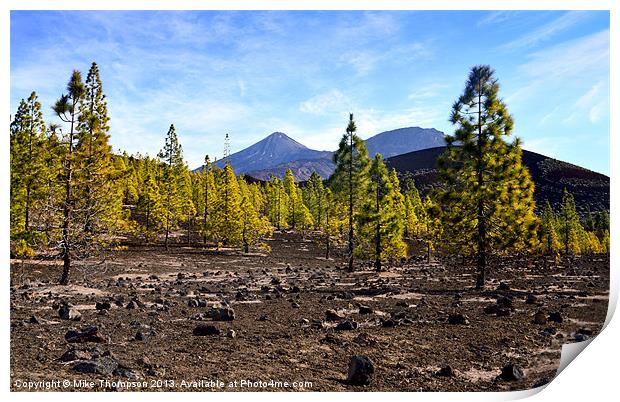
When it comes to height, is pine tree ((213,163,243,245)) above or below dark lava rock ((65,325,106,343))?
above

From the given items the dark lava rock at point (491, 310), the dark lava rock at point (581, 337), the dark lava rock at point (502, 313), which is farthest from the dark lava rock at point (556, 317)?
the dark lava rock at point (491, 310)

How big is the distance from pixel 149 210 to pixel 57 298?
30728mm

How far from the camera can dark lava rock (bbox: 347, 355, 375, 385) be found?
7.19m

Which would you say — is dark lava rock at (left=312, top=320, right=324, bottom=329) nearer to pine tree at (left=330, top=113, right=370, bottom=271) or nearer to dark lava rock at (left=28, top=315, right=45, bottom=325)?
dark lava rock at (left=28, top=315, right=45, bottom=325)

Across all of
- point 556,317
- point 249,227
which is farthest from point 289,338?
point 249,227

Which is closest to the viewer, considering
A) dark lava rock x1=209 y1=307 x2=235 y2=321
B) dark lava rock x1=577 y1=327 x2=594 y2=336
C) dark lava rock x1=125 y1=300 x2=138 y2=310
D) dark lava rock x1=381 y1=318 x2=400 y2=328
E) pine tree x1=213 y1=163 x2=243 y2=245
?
dark lava rock x1=577 y1=327 x2=594 y2=336

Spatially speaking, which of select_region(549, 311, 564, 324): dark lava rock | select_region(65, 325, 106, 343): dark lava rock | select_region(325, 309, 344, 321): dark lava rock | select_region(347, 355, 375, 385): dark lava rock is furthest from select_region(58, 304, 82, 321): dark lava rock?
select_region(549, 311, 564, 324): dark lava rock

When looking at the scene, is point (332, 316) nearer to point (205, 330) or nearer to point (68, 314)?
point (205, 330)

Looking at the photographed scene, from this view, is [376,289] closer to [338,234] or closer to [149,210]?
[338,234]

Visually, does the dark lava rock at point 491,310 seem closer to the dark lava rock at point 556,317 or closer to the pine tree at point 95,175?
the dark lava rock at point 556,317

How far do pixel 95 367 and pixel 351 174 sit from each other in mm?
23006

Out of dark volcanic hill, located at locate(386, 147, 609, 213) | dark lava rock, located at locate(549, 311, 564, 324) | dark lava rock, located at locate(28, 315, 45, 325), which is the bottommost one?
dark lava rock, located at locate(549, 311, 564, 324)

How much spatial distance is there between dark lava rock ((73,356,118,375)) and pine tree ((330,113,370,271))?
71.0 ft
